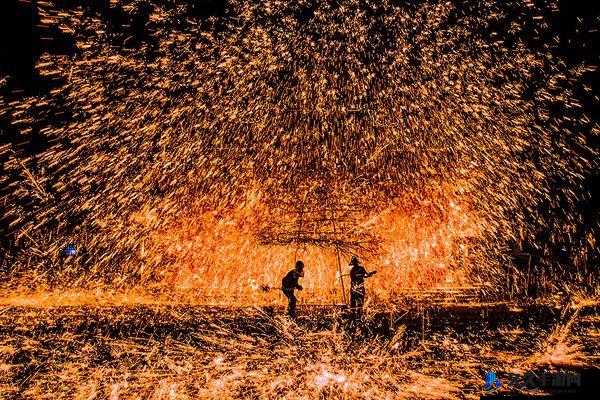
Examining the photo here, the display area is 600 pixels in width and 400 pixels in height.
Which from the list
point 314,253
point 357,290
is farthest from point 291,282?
point 314,253

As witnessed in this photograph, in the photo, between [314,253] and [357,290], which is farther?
[314,253]

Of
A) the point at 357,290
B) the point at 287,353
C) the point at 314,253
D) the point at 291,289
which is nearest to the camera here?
the point at 287,353

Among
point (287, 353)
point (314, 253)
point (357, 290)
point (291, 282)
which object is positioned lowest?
point (287, 353)

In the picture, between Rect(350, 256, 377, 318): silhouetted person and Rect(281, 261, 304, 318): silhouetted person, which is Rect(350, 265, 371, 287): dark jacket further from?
Rect(281, 261, 304, 318): silhouetted person

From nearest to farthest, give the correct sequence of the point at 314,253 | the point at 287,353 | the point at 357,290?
the point at 287,353 → the point at 357,290 → the point at 314,253

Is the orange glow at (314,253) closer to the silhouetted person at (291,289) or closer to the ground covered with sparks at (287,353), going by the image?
the silhouetted person at (291,289)

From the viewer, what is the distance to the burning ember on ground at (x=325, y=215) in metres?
4.69

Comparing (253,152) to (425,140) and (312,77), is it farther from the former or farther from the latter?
(425,140)

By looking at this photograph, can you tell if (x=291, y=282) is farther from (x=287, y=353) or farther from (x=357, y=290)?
(x=287, y=353)

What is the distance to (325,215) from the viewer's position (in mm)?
8195

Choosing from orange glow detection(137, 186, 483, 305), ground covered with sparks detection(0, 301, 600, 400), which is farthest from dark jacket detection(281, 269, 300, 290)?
orange glow detection(137, 186, 483, 305)

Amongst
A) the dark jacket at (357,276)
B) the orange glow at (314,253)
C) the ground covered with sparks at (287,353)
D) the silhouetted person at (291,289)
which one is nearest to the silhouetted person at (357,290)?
the dark jacket at (357,276)

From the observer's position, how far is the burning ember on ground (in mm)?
4691

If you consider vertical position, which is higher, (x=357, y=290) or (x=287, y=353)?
(x=357, y=290)
